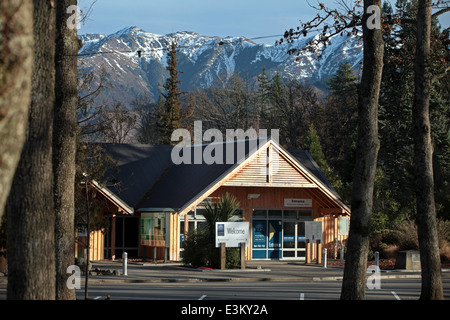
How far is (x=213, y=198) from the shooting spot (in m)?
40.8

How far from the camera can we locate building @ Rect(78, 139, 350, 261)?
128ft

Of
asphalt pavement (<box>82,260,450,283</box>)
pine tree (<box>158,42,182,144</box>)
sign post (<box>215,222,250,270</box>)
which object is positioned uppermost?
pine tree (<box>158,42,182,144</box>)

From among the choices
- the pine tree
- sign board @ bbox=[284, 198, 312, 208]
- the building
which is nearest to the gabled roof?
the building

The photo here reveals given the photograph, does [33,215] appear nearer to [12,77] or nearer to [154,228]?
[12,77]

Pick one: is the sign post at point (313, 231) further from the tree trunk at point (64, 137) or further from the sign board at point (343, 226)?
the tree trunk at point (64, 137)

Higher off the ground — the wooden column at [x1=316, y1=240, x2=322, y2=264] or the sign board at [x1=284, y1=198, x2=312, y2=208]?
the sign board at [x1=284, y1=198, x2=312, y2=208]

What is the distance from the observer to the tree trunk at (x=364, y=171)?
14594 mm

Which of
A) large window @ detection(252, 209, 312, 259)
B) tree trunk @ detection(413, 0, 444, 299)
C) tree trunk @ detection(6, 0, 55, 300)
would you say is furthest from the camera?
large window @ detection(252, 209, 312, 259)

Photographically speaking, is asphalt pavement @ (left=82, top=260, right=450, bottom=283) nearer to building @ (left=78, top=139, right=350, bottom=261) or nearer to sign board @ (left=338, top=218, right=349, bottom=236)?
building @ (left=78, top=139, right=350, bottom=261)

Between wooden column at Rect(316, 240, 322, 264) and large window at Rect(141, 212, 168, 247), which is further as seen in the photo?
wooden column at Rect(316, 240, 322, 264)

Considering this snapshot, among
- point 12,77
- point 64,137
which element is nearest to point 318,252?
point 64,137

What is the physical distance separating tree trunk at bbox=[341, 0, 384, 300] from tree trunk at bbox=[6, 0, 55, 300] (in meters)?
6.50
